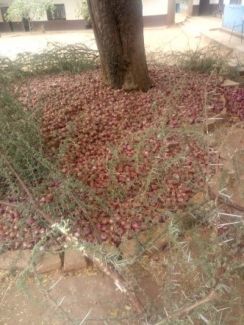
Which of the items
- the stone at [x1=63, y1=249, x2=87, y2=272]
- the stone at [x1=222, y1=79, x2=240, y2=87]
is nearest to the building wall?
the stone at [x1=222, y1=79, x2=240, y2=87]

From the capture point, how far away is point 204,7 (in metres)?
8.52

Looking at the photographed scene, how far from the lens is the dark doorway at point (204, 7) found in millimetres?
8484

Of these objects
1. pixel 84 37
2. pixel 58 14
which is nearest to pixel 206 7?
pixel 58 14

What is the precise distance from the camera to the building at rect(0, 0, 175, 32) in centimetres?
726

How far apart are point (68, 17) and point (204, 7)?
12.2 feet

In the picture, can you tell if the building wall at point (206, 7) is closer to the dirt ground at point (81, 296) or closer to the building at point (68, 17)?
the building at point (68, 17)

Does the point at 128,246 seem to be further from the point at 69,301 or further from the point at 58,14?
the point at 58,14

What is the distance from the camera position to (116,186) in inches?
51.1

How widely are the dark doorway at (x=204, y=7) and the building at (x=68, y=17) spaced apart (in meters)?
1.36

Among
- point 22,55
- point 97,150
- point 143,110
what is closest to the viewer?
point 97,150

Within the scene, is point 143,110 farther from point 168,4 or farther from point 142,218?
point 168,4

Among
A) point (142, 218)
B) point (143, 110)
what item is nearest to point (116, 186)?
point (142, 218)

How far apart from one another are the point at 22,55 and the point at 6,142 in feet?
5.53

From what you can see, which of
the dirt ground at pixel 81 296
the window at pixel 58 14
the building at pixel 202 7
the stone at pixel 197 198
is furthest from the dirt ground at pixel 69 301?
the building at pixel 202 7
